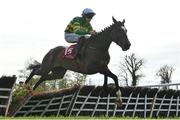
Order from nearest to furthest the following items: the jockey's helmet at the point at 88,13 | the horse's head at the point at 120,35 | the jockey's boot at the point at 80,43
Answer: the horse's head at the point at 120,35 < the jockey's helmet at the point at 88,13 < the jockey's boot at the point at 80,43

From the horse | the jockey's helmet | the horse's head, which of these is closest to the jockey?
the jockey's helmet

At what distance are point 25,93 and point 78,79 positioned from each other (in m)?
30.1

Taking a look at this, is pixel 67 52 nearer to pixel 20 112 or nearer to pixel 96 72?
pixel 96 72

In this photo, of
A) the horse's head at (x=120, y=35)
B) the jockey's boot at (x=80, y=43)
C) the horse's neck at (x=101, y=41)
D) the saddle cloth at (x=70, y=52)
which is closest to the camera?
the horse's head at (x=120, y=35)

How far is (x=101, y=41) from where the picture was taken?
16344 mm

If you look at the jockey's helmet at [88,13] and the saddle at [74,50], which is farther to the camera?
the saddle at [74,50]

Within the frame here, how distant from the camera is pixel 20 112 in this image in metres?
15.4

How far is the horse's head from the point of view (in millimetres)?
15516

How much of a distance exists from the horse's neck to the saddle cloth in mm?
838

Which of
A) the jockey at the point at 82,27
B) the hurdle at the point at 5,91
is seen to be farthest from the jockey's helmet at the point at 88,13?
the hurdle at the point at 5,91

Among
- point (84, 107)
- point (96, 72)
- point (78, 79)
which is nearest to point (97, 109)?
point (84, 107)

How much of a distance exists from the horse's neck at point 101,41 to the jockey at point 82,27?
283 millimetres

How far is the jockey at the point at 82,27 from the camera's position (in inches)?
651

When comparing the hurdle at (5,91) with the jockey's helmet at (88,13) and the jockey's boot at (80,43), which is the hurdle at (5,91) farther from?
the jockey's helmet at (88,13)
